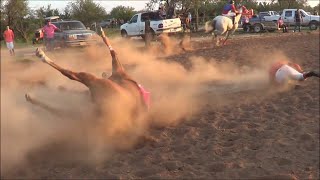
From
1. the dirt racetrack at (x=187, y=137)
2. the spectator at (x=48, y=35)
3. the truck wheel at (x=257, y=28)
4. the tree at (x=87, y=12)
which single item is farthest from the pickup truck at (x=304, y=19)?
the dirt racetrack at (x=187, y=137)

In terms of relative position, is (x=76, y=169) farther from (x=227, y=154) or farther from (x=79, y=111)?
(x=227, y=154)

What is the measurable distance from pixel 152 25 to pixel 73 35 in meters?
8.07

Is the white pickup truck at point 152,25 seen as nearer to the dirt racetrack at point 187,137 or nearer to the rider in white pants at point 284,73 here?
the rider in white pants at point 284,73

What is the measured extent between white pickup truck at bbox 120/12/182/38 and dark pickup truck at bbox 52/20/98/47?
5584 mm

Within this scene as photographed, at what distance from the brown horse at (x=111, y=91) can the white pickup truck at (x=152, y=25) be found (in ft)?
66.6

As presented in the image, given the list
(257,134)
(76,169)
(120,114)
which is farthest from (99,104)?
(257,134)

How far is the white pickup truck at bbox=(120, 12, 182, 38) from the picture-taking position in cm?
2708

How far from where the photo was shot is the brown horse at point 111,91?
521 centimetres

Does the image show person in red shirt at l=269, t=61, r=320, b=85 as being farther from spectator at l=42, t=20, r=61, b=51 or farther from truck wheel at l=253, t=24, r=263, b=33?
truck wheel at l=253, t=24, r=263, b=33

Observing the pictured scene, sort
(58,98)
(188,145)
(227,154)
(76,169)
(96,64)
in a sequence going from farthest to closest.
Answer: (96,64) → (58,98) → (188,145) → (227,154) → (76,169)

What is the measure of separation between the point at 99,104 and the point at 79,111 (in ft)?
1.32

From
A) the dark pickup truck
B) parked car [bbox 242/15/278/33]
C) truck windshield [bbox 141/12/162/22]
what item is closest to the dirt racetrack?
the dark pickup truck

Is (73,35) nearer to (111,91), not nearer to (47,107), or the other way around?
(47,107)

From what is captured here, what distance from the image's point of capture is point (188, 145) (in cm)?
571
